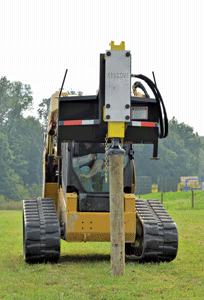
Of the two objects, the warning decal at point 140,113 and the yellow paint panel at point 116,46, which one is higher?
the yellow paint panel at point 116,46

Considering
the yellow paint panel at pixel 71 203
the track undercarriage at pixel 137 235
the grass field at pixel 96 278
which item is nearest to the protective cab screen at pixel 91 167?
the yellow paint panel at pixel 71 203

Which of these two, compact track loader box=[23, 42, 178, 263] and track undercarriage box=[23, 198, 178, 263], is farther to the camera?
track undercarriage box=[23, 198, 178, 263]

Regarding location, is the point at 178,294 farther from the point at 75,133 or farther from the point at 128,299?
the point at 75,133

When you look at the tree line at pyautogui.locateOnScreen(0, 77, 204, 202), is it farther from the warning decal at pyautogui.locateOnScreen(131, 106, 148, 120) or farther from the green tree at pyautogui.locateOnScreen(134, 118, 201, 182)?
the warning decal at pyautogui.locateOnScreen(131, 106, 148, 120)

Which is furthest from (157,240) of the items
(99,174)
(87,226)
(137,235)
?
(99,174)

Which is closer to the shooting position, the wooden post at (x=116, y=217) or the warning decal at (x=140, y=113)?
the wooden post at (x=116, y=217)

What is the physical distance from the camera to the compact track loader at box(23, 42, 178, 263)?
8.06 metres

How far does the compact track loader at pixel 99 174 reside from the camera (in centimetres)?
806

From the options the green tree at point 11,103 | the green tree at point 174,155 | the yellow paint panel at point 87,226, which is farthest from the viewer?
the green tree at point 174,155

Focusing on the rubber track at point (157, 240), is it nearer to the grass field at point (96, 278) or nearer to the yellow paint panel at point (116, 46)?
the grass field at point (96, 278)

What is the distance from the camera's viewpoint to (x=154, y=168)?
91000mm

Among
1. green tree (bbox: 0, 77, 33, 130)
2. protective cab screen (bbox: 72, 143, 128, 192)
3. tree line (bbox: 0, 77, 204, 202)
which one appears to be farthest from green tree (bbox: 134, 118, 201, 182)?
protective cab screen (bbox: 72, 143, 128, 192)

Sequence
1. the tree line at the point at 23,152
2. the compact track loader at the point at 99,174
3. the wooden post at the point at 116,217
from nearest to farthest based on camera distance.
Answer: the compact track loader at the point at 99,174 < the wooden post at the point at 116,217 < the tree line at the point at 23,152

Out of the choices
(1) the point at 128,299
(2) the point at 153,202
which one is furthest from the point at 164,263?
(1) the point at 128,299
